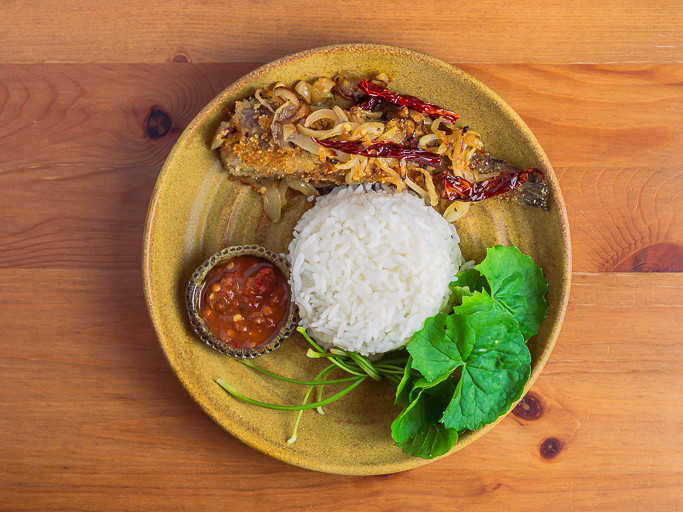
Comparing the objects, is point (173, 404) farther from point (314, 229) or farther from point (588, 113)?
point (588, 113)

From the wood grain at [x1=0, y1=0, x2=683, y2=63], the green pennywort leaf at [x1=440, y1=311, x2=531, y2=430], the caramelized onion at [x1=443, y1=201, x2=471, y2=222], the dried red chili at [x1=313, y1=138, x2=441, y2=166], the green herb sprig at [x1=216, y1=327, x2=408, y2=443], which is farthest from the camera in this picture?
the wood grain at [x1=0, y1=0, x2=683, y2=63]

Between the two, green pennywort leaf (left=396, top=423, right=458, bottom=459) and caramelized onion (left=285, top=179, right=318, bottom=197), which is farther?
caramelized onion (left=285, top=179, right=318, bottom=197)

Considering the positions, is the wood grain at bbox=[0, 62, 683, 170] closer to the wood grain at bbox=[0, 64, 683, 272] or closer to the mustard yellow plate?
the wood grain at bbox=[0, 64, 683, 272]

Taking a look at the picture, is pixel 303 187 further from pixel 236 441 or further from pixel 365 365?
pixel 236 441

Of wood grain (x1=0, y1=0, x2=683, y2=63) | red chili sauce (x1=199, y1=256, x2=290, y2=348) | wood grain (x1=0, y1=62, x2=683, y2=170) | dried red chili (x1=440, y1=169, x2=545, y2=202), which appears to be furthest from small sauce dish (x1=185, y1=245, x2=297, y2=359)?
wood grain (x1=0, y1=0, x2=683, y2=63)

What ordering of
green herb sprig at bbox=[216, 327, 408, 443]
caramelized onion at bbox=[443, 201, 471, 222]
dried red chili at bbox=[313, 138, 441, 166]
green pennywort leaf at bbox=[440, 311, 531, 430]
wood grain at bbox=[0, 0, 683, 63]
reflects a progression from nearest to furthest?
green pennywort leaf at bbox=[440, 311, 531, 430] < dried red chili at bbox=[313, 138, 441, 166] < green herb sprig at bbox=[216, 327, 408, 443] < caramelized onion at bbox=[443, 201, 471, 222] < wood grain at bbox=[0, 0, 683, 63]

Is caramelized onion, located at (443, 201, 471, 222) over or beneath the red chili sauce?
over

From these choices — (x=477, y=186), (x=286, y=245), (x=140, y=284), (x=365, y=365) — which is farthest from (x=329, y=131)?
(x=140, y=284)
